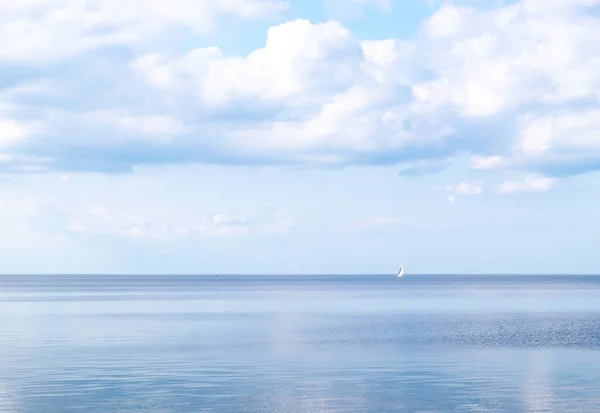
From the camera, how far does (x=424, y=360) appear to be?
51.0m

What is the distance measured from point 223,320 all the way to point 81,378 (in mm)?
48111

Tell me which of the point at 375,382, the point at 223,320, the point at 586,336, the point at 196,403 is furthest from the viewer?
the point at 223,320

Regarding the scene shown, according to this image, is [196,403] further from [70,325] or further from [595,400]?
[70,325]

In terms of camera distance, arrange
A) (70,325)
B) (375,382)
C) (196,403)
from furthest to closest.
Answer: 1. (70,325)
2. (375,382)
3. (196,403)

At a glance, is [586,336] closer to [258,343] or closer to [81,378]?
[258,343]

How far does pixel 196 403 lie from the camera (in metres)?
35.2

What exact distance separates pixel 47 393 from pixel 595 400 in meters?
23.6

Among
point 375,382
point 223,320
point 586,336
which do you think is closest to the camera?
point 375,382

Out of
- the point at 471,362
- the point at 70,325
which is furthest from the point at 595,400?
the point at 70,325

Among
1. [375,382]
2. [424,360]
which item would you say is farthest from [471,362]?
[375,382]

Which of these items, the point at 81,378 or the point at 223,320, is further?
the point at 223,320

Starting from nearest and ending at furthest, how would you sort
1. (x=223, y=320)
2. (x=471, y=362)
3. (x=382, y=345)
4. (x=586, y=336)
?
1. (x=471, y=362)
2. (x=382, y=345)
3. (x=586, y=336)
4. (x=223, y=320)

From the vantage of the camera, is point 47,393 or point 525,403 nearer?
point 525,403

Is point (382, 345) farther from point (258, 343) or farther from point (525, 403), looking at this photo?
point (525, 403)
